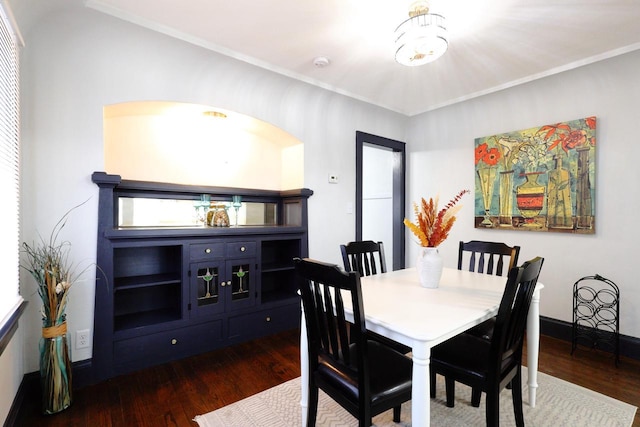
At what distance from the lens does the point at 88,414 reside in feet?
5.85

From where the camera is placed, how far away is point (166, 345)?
93.6 inches

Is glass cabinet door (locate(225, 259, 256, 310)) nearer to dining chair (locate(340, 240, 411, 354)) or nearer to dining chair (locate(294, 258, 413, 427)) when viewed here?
dining chair (locate(340, 240, 411, 354))

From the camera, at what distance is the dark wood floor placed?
1.77 m

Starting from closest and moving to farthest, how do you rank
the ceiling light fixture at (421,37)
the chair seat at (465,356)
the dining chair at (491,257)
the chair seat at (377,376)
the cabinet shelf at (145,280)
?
1. the chair seat at (377,376)
2. the chair seat at (465,356)
3. the ceiling light fixture at (421,37)
4. the dining chair at (491,257)
5. the cabinet shelf at (145,280)

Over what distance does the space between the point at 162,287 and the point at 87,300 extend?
635 millimetres

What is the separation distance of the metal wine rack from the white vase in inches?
69.1

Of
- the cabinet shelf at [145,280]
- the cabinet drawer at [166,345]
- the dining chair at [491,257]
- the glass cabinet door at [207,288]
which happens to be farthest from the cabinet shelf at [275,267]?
the dining chair at [491,257]

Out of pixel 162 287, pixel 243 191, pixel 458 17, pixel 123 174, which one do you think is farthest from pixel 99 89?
pixel 458 17

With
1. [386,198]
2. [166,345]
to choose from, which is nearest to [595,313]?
[386,198]

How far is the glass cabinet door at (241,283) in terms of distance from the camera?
268cm

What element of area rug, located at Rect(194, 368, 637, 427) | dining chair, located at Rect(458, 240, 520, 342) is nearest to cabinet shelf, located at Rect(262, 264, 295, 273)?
area rug, located at Rect(194, 368, 637, 427)

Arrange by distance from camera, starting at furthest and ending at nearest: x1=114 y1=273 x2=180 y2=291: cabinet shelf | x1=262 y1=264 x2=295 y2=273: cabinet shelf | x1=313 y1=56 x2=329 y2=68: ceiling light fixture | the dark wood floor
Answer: x1=262 y1=264 x2=295 y2=273: cabinet shelf
x1=313 y1=56 x2=329 y2=68: ceiling light fixture
x1=114 y1=273 x2=180 y2=291: cabinet shelf
the dark wood floor

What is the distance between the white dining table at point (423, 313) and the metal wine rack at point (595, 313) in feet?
4.17

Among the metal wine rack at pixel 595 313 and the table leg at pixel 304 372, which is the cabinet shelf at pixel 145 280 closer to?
the table leg at pixel 304 372
